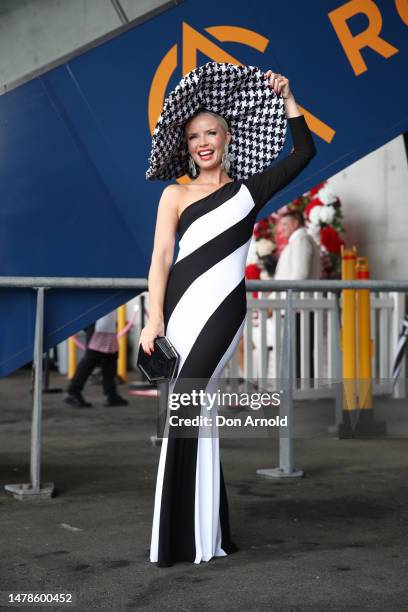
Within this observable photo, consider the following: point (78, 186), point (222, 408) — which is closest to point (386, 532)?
point (222, 408)

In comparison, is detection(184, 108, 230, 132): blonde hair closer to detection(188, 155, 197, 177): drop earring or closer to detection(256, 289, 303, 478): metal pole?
detection(188, 155, 197, 177): drop earring

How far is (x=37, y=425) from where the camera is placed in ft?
15.5

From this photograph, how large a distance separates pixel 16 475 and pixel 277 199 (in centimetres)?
211

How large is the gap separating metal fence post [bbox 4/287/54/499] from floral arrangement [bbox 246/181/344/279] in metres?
4.58

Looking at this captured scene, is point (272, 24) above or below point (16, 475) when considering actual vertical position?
above

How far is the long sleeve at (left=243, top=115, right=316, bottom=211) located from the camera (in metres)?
3.52

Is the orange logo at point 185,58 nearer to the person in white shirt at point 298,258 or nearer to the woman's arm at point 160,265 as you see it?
the woman's arm at point 160,265

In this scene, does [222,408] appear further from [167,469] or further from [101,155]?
[101,155]

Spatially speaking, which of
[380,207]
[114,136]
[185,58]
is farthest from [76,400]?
[185,58]

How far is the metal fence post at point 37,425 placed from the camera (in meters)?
4.67

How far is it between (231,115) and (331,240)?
19.7 feet

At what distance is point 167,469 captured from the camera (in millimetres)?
3404

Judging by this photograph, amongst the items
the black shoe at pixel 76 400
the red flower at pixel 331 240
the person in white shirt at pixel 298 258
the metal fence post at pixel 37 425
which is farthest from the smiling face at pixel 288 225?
the metal fence post at pixel 37 425

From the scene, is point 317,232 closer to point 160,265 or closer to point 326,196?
point 326,196
